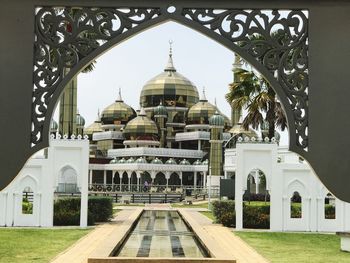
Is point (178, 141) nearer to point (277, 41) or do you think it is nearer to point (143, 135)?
point (143, 135)

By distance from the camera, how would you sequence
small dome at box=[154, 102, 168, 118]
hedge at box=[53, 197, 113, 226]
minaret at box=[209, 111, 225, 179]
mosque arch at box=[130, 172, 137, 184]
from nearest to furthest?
1. hedge at box=[53, 197, 113, 226]
2. minaret at box=[209, 111, 225, 179]
3. mosque arch at box=[130, 172, 137, 184]
4. small dome at box=[154, 102, 168, 118]

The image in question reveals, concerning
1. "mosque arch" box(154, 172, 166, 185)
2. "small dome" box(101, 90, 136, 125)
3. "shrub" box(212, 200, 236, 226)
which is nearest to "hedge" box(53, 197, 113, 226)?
"shrub" box(212, 200, 236, 226)

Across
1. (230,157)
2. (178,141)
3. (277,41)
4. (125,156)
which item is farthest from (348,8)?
(178,141)

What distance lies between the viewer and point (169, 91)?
49.5 meters

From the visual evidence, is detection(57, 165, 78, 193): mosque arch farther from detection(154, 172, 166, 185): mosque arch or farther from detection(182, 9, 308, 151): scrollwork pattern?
detection(154, 172, 166, 185): mosque arch

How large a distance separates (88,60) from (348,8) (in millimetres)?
2195

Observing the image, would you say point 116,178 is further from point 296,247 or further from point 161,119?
point 296,247

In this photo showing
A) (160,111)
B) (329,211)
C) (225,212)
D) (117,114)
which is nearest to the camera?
(329,211)

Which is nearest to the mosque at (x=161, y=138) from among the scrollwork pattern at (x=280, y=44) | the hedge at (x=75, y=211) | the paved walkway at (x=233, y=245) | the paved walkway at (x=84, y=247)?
the hedge at (x=75, y=211)

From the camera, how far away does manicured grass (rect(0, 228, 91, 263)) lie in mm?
9891

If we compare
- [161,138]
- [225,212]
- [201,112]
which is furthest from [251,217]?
[161,138]

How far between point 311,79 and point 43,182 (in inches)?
446

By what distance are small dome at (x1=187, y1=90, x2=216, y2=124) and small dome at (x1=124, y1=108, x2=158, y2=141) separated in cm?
324

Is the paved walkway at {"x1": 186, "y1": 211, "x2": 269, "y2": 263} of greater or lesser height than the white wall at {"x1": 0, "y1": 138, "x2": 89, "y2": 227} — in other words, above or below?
below
